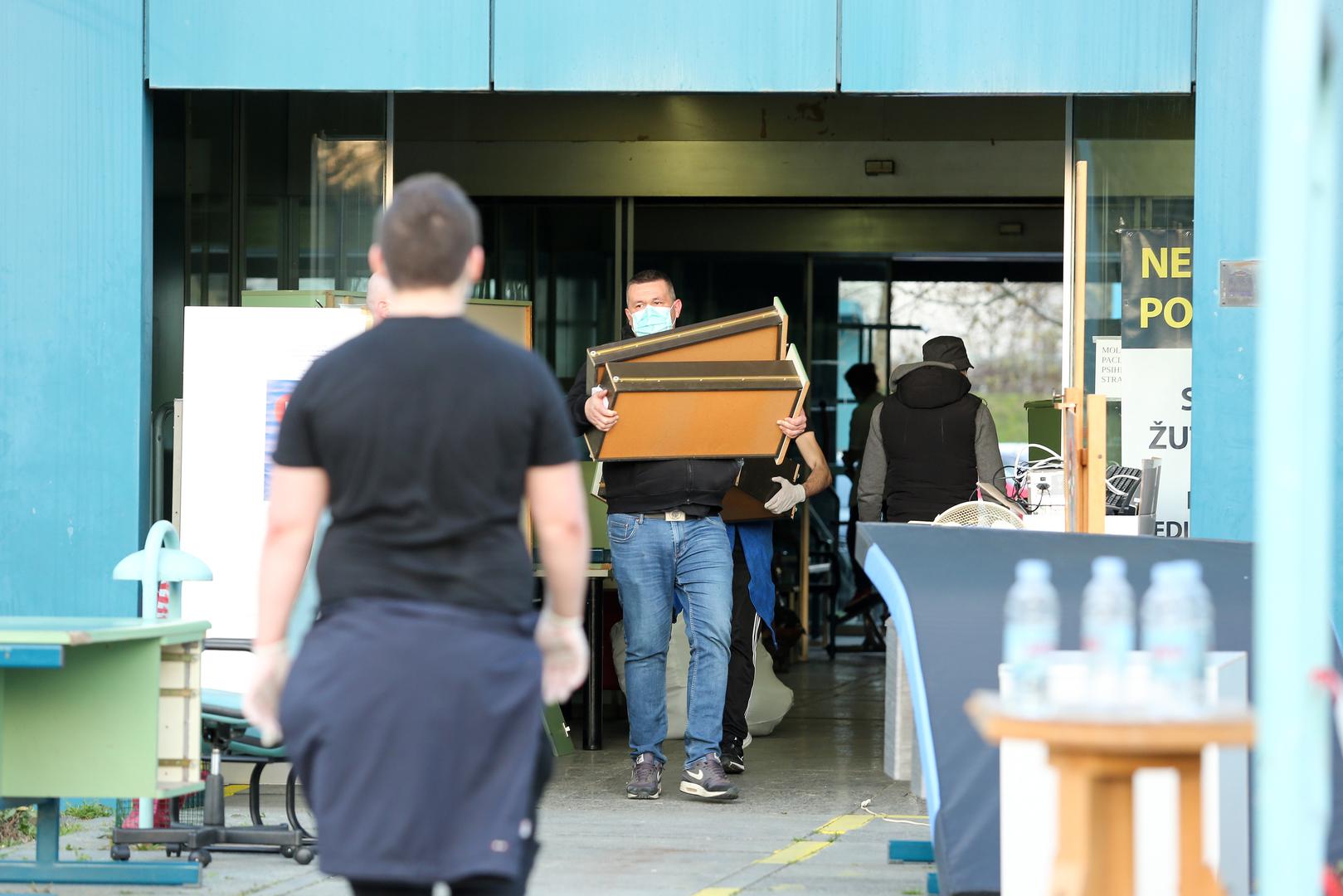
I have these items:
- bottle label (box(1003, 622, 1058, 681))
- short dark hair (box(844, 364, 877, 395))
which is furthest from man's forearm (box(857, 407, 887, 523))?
bottle label (box(1003, 622, 1058, 681))

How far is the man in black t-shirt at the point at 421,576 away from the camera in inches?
113

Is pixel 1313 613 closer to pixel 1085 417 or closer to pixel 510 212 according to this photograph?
pixel 1085 417

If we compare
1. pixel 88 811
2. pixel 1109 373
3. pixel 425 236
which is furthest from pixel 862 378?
pixel 425 236

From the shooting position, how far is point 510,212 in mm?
12539

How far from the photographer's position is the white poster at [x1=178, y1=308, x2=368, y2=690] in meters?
6.38

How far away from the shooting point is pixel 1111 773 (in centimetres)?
299

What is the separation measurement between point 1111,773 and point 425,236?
4.68ft

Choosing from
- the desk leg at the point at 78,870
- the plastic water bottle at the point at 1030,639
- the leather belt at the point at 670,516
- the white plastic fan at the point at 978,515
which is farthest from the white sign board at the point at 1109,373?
the desk leg at the point at 78,870

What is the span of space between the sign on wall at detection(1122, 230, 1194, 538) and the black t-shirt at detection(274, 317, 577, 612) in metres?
4.61

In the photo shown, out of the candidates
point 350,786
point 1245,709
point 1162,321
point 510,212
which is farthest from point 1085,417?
point 510,212

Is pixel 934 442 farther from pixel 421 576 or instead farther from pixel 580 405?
pixel 421 576

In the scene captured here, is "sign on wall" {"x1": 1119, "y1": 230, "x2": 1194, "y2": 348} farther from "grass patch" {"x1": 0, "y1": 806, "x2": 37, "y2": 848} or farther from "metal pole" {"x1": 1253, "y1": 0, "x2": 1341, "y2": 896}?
"metal pole" {"x1": 1253, "y1": 0, "x2": 1341, "y2": 896}

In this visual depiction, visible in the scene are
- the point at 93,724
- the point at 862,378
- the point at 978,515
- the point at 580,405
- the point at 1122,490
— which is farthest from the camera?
the point at 862,378

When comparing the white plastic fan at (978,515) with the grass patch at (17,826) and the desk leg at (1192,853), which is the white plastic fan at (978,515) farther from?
the grass patch at (17,826)
